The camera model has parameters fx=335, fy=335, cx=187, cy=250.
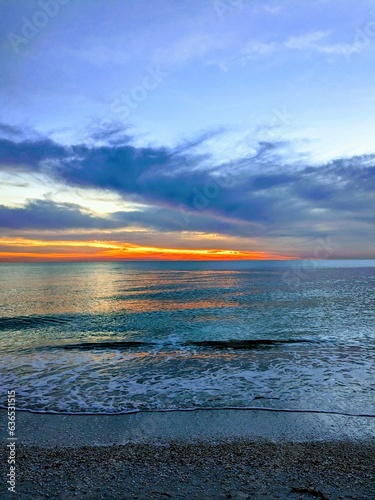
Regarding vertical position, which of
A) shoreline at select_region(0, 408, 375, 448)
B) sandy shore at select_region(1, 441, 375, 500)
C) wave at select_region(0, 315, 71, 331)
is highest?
sandy shore at select_region(1, 441, 375, 500)

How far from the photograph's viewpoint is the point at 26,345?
2322cm

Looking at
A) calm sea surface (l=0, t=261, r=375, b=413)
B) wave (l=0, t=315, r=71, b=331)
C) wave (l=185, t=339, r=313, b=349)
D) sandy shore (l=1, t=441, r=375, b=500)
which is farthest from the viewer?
wave (l=0, t=315, r=71, b=331)

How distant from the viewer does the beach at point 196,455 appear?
7051 mm

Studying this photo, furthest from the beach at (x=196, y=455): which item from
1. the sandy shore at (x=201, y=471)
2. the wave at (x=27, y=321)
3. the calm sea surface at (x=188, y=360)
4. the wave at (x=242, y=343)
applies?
the wave at (x=27, y=321)

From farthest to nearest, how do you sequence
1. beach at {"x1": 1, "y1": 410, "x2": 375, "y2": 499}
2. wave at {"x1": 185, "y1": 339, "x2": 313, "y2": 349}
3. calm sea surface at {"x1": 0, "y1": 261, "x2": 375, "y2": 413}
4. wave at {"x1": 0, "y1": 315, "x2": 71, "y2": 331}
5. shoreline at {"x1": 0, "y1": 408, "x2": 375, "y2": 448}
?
wave at {"x1": 0, "y1": 315, "x2": 71, "y2": 331}, wave at {"x1": 185, "y1": 339, "x2": 313, "y2": 349}, calm sea surface at {"x1": 0, "y1": 261, "x2": 375, "y2": 413}, shoreline at {"x1": 0, "y1": 408, "x2": 375, "y2": 448}, beach at {"x1": 1, "y1": 410, "x2": 375, "y2": 499}

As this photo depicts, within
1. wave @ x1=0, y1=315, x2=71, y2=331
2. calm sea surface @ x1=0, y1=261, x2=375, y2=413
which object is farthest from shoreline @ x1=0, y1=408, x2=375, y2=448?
wave @ x1=0, y1=315, x2=71, y2=331

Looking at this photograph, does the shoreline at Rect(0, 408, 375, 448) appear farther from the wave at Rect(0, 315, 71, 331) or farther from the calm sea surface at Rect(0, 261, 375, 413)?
the wave at Rect(0, 315, 71, 331)

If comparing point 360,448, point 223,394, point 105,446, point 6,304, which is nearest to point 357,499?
point 360,448

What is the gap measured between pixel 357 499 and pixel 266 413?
4981mm

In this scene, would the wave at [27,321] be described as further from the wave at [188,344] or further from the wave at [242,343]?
the wave at [242,343]

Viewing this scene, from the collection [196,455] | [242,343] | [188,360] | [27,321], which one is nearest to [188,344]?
[242,343]

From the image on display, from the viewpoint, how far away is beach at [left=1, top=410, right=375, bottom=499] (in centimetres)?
705

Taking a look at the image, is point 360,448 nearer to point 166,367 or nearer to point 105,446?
point 105,446

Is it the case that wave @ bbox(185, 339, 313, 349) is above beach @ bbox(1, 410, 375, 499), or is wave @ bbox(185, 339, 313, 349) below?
below
